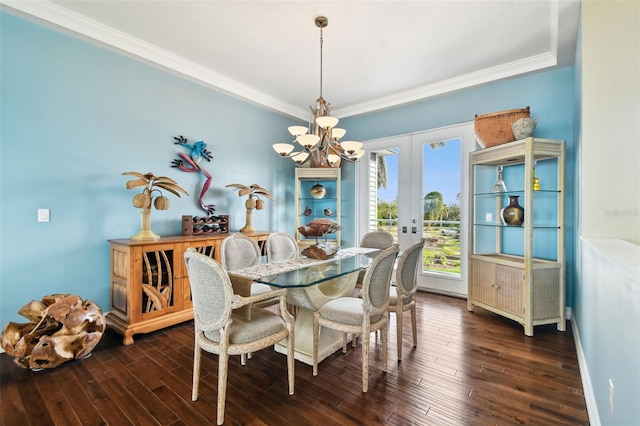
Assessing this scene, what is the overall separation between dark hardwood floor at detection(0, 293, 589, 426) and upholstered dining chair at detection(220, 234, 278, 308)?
21.3 inches

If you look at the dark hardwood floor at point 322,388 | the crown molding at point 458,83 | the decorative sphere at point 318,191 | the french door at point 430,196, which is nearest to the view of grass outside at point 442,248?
the french door at point 430,196

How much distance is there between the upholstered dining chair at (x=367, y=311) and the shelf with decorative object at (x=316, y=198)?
8.30 feet

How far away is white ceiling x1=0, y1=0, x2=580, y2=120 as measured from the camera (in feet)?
8.39

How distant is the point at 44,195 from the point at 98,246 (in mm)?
655

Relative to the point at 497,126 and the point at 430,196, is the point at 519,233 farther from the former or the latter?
the point at 497,126

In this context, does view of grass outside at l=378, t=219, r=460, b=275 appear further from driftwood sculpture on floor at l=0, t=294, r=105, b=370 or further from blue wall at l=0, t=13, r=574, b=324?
driftwood sculpture on floor at l=0, t=294, r=105, b=370

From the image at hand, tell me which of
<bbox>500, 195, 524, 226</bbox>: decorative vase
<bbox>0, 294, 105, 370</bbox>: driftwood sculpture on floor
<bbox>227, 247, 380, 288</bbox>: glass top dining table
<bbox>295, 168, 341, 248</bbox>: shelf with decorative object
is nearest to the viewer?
<bbox>227, 247, 380, 288</bbox>: glass top dining table

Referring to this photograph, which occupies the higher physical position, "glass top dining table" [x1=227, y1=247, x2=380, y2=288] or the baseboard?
"glass top dining table" [x1=227, y1=247, x2=380, y2=288]

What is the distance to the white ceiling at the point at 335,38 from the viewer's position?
256cm

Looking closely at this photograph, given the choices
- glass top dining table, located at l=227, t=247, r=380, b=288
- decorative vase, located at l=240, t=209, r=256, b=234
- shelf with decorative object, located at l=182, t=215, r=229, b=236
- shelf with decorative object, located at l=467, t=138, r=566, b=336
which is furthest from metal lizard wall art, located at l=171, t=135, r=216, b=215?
shelf with decorative object, located at l=467, t=138, r=566, b=336

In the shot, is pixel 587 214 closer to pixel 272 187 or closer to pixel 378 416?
pixel 378 416

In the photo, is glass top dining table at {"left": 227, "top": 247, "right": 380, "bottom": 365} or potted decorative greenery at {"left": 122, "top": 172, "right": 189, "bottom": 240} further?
potted decorative greenery at {"left": 122, "top": 172, "right": 189, "bottom": 240}

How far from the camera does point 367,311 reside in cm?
200

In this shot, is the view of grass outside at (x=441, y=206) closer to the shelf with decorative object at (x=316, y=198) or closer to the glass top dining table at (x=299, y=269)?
the shelf with decorative object at (x=316, y=198)
